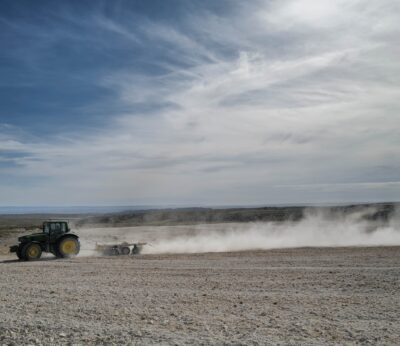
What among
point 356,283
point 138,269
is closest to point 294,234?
point 138,269

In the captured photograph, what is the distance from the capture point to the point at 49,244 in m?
25.9

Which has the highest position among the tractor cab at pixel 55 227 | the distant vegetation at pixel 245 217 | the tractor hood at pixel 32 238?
the tractor cab at pixel 55 227

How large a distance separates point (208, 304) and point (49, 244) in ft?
54.5

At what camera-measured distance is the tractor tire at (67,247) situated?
25330 millimetres

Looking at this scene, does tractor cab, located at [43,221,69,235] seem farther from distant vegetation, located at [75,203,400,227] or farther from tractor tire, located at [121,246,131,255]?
distant vegetation, located at [75,203,400,227]

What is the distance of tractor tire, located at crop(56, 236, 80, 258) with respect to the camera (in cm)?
2533

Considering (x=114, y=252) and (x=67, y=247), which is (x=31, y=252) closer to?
(x=67, y=247)

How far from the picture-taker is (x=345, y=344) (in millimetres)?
8211

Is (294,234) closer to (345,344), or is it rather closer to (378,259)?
(378,259)

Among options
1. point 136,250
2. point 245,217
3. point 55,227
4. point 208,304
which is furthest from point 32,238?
point 245,217

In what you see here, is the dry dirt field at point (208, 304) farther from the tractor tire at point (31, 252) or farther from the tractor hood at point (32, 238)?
the tractor hood at point (32, 238)

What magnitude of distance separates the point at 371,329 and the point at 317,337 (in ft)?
4.26

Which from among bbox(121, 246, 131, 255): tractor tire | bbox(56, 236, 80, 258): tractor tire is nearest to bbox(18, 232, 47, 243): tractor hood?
bbox(56, 236, 80, 258): tractor tire

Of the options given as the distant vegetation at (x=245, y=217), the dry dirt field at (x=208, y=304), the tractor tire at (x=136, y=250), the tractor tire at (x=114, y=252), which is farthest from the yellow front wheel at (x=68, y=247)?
the distant vegetation at (x=245, y=217)
